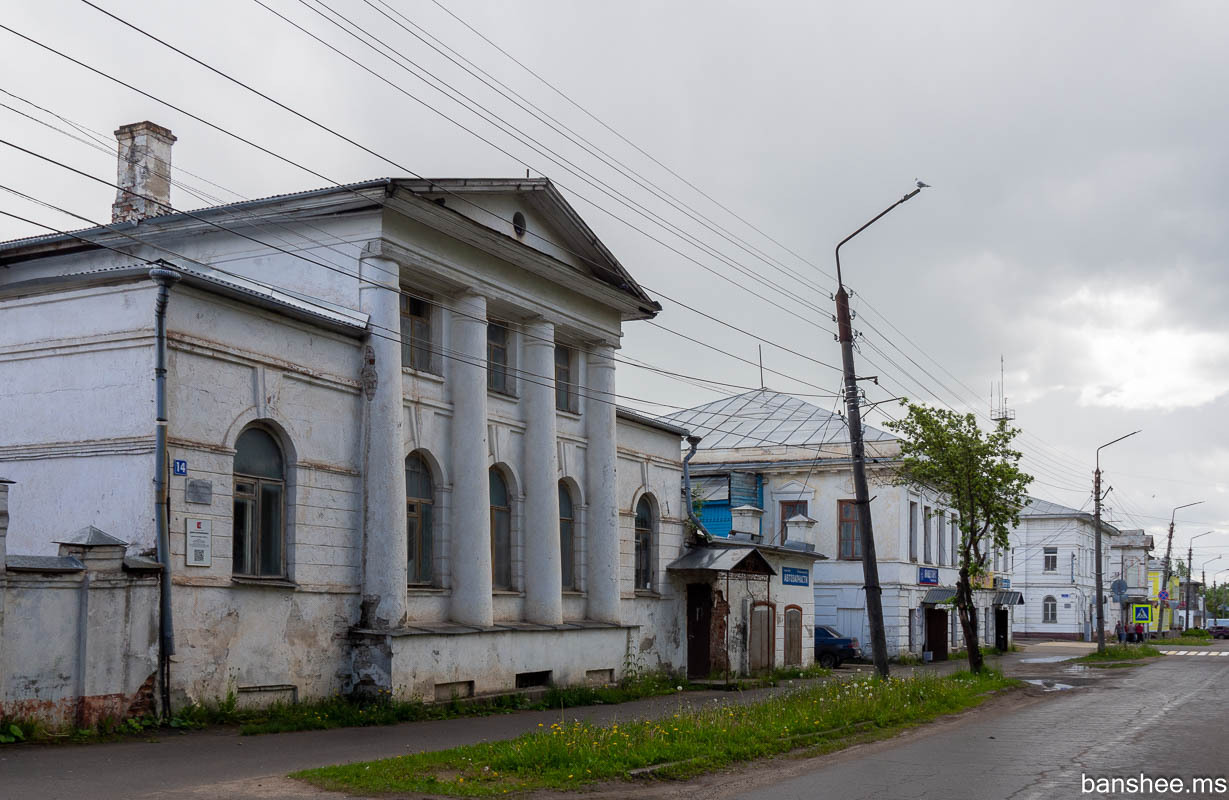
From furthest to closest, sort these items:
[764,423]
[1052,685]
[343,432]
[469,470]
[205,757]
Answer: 1. [764,423]
2. [1052,685]
3. [469,470]
4. [343,432]
5. [205,757]

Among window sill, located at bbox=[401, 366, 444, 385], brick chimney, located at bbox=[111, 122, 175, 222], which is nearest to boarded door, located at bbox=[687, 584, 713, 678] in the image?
window sill, located at bbox=[401, 366, 444, 385]

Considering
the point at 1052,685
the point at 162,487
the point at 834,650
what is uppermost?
the point at 162,487

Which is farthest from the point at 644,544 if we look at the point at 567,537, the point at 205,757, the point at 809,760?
the point at 205,757

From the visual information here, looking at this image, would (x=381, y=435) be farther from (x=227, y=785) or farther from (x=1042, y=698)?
(x=1042, y=698)

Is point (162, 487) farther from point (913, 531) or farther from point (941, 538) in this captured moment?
point (941, 538)

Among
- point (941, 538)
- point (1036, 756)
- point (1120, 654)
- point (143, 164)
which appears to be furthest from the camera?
point (941, 538)

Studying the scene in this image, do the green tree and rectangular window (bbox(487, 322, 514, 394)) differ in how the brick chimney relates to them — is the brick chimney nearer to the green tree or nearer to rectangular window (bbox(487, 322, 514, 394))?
rectangular window (bbox(487, 322, 514, 394))

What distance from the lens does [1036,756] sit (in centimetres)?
1424

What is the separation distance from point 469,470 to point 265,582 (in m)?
5.20

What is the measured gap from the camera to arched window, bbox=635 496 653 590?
28.7m

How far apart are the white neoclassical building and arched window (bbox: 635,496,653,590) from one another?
0.60 ft

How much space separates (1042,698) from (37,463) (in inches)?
773

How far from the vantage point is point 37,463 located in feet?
54.3

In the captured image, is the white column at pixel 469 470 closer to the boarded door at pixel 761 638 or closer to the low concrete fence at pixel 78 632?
the low concrete fence at pixel 78 632
